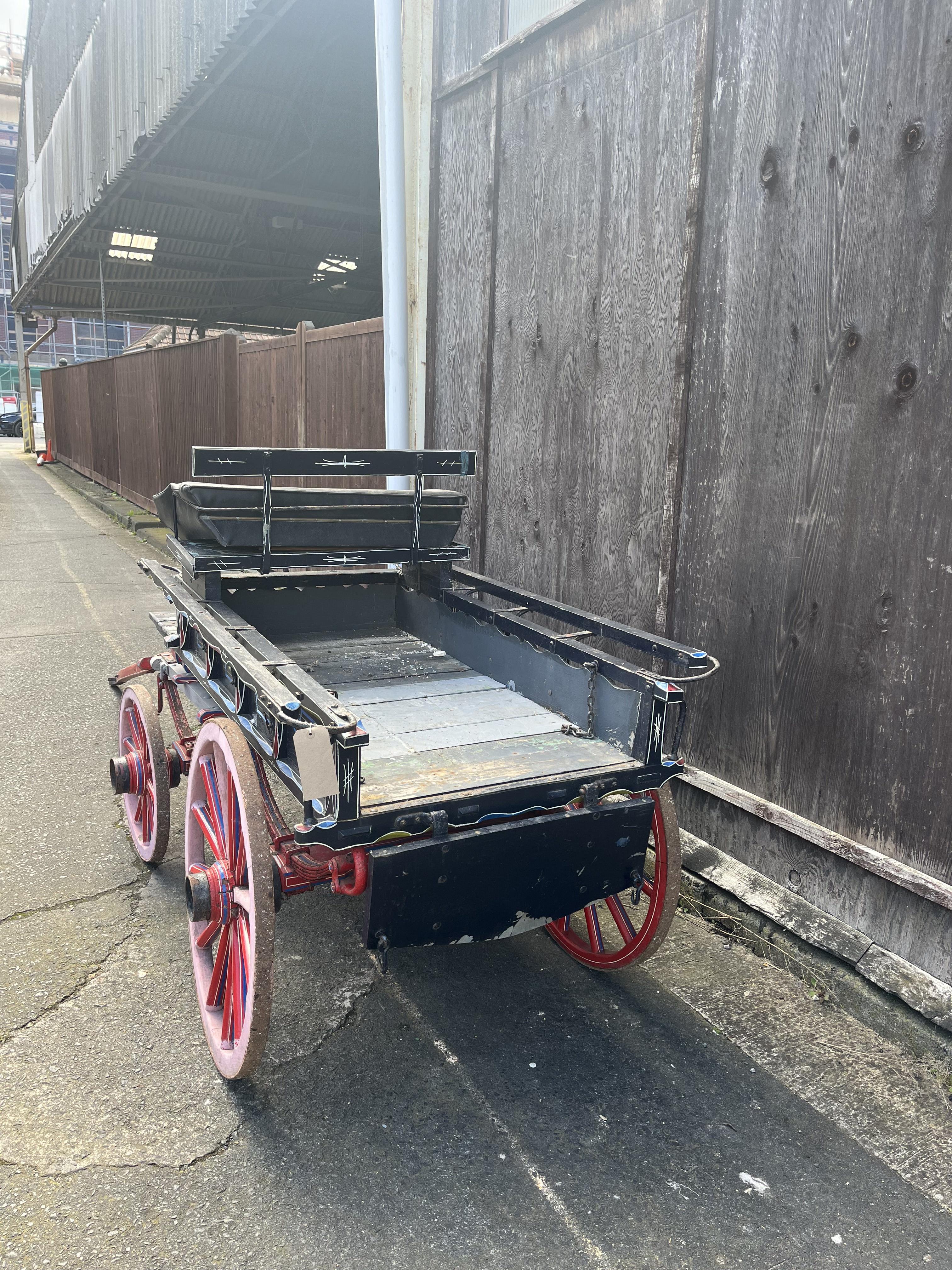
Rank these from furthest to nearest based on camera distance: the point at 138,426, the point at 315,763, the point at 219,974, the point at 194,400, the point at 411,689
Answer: the point at 138,426
the point at 194,400
the point at 411,689
the point at 219,974
the point at 315,763

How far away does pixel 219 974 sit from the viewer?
10.0 feet

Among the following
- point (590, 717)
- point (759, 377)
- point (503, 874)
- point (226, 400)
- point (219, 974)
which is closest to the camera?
point (503, 874)

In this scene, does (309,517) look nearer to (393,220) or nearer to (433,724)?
(433,724)

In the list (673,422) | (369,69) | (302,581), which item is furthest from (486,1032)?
(369,69)

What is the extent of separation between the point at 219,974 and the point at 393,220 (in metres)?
4.91

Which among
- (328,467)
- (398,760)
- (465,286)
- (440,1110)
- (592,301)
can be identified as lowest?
(440,1110)

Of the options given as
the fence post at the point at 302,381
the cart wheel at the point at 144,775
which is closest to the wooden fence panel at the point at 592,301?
the cart wheel at the point at 144,775

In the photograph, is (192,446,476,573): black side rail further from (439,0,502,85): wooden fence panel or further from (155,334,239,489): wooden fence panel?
(155,334,239,489): wooden fence panel

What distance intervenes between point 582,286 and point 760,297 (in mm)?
1241

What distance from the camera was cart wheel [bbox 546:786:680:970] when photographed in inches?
128

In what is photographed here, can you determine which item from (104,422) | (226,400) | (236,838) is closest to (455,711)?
(236,838)

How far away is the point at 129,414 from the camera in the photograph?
17094 mm

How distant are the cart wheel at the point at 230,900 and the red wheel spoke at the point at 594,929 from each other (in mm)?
1308

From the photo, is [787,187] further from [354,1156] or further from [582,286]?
[354,1156]
